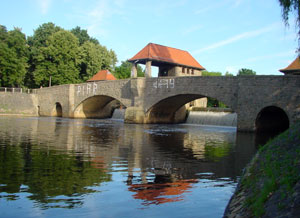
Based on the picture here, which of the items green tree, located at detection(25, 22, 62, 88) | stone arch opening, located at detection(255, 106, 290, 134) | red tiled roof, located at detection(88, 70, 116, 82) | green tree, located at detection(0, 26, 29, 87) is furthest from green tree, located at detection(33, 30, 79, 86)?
stone arch opening, located at detection(255, 106, 290, 134)

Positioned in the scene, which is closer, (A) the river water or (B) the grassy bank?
(B) the grassy bank

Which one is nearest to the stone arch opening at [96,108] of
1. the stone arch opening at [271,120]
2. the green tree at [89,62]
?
the green tree at [89,62]

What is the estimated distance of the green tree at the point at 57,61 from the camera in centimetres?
4828

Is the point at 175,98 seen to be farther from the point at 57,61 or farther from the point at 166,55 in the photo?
the point at 57,61

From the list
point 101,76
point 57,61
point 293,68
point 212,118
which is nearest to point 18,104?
point 57,61

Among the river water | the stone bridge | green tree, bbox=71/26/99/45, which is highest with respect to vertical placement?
green tree, bbox=71/26/99/45

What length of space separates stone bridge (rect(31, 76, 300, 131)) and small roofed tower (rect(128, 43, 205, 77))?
9.35 ft

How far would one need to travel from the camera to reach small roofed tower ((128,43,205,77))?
35781 mm

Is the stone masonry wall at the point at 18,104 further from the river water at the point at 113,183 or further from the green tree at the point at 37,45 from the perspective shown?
the river water at the point at 113,183

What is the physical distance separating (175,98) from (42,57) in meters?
24.4

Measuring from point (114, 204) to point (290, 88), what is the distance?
1925 centimetres

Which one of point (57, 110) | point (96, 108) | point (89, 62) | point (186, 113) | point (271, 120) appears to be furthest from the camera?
point (89, 62)

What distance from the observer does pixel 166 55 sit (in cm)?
3916

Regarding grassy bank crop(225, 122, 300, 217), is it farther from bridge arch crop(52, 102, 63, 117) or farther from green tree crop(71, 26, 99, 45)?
green tree crop(71, 26, 99, 45)
